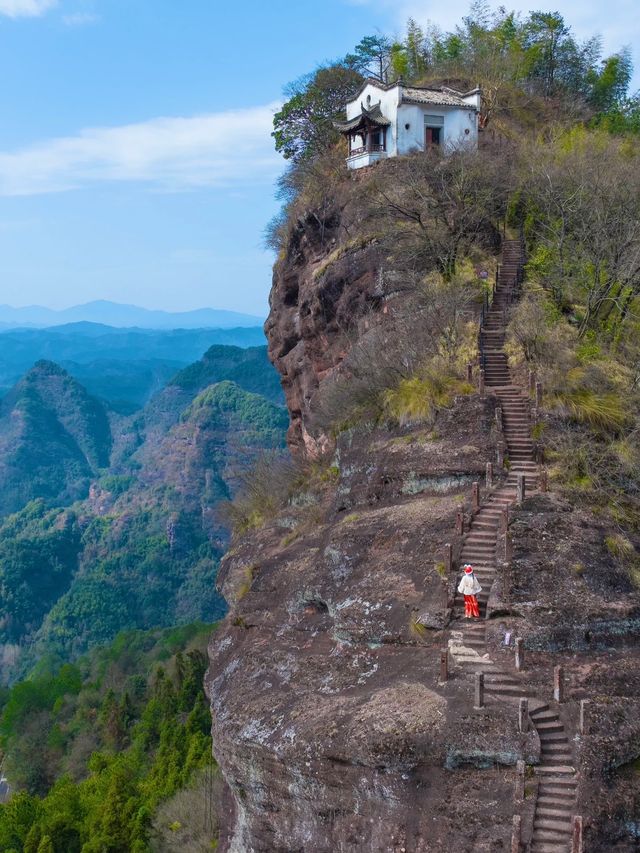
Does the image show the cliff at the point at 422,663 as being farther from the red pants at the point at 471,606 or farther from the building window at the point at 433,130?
the building window at the point at 433,130

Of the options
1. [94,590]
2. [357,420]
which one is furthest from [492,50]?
[94,590]

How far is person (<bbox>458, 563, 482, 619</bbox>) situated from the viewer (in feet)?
61.1

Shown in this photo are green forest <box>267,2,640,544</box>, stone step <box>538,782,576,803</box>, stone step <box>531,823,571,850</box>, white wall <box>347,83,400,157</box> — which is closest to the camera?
stone step <box>531,823,571,850</box>

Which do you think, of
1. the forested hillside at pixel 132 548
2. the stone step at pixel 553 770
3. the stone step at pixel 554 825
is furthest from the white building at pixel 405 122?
the forested hillside at pixel 132 548

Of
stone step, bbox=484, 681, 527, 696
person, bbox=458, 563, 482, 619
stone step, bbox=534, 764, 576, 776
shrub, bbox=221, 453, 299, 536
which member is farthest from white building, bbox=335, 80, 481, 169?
stone step, bbox=534, 764, 576, 776

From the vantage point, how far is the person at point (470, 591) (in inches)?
733

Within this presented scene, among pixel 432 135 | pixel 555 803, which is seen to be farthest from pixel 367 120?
pixel 555 803

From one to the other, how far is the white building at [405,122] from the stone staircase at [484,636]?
644 inches

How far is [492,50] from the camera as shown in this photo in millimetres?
59625

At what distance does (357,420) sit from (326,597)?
783 centimetres

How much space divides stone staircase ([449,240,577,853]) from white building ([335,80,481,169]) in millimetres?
16345

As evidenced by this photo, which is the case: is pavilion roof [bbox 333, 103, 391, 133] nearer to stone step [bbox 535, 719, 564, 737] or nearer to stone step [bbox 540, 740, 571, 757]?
stone step [bbox 535, 719, 564, 737]

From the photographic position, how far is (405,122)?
41500 mm

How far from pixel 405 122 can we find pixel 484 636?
30814 mm
